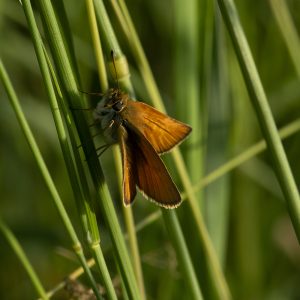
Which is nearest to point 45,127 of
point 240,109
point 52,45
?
point 240,109

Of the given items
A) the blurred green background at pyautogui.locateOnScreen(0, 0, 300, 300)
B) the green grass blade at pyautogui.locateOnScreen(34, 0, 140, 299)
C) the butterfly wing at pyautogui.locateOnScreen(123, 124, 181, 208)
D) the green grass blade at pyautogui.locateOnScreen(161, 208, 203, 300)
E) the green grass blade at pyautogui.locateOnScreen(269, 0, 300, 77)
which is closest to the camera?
the green grass blade at pyautogui.locateOnScreen(34, 0, 140, 299)

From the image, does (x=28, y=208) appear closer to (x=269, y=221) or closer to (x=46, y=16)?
(x=269, y=221)

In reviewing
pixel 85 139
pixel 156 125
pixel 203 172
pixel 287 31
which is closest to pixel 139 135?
pixel 156 125

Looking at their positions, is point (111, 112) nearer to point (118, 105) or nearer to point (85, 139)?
point (118, 105)

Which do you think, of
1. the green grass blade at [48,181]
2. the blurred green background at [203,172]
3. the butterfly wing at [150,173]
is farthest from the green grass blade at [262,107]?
the blurred green background at [203,172]

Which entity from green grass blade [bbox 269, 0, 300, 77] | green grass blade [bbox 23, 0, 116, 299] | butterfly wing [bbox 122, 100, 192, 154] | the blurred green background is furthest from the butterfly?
green grass blade [bbox 269, 0, 300, 77]

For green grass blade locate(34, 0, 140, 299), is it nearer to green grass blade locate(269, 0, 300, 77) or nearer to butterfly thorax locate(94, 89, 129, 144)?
butterfly thorax locate(94, 89, 129, 144)
